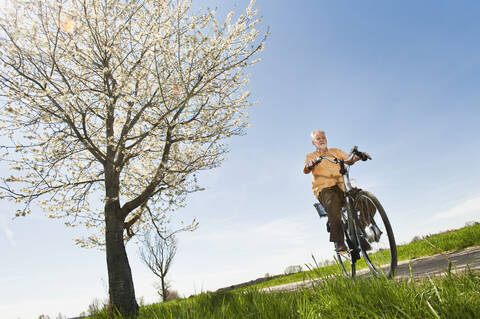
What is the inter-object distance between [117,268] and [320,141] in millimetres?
6100

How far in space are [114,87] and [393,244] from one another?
8308mm

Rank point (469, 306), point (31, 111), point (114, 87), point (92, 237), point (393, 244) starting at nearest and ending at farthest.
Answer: point (469, 306)
point (393, 244)
point (31, 111)
point (114, 87)
point (92, 237)

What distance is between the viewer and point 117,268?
7.89m

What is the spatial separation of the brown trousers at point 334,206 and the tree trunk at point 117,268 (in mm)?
5444

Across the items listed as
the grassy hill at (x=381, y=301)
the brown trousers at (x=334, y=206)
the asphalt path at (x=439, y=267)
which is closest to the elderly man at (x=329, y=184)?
the brown trousers at (x=334, y=206)

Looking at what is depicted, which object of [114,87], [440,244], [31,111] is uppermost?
[114,87]

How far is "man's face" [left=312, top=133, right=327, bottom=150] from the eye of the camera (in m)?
5.03

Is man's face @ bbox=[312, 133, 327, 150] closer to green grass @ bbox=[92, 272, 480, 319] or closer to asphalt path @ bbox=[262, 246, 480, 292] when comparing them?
asphalt path @ bbox=[262, 246, 480, 292]

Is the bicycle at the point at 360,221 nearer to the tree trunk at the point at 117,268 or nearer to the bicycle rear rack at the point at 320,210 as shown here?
the bicycle rear rack at the point at 320,210

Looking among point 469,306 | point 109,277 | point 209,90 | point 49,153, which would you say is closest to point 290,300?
point 469,306

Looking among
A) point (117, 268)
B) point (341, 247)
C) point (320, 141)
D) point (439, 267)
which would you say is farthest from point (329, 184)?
Answer: point (117, 268)

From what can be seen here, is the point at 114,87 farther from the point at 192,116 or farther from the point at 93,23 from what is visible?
the point at 192,116

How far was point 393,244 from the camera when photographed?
340cm

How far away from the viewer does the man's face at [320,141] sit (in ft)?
16.5
